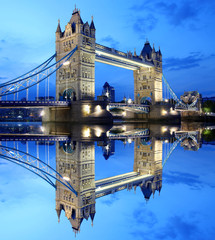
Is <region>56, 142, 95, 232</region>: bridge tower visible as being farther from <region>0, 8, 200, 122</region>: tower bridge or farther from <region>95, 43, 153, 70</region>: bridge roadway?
<region>95, 43, 153, 70</region>: bridge roadway

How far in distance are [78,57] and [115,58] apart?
7.86m

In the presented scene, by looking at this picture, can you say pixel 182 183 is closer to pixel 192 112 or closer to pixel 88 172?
pixel 88 172

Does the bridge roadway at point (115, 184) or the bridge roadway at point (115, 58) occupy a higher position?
the bridge roadway at point (115, 58)

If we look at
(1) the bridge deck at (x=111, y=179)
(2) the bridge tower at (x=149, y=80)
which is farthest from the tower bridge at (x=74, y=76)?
(1) the bridge deck at (x=111, y=179)

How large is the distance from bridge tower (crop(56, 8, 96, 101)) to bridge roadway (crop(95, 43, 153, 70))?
229 cm

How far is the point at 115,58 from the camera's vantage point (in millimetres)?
38875

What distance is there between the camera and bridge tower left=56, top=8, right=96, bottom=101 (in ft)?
108

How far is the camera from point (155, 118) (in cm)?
4519

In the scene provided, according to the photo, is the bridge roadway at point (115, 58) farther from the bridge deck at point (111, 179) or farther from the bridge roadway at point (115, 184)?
the bridge roadway at point (115, 184)

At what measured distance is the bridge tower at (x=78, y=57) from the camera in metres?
32.9

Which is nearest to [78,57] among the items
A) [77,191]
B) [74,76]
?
[74,76]

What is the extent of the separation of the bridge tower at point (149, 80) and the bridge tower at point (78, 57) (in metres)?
15.2

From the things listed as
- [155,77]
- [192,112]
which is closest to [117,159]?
[155,77]

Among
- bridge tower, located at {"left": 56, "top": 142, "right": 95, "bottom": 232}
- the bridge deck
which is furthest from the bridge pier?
bridge tower, located at {"left": 56, "top": 142, "right": 95, "bottom": 232}
